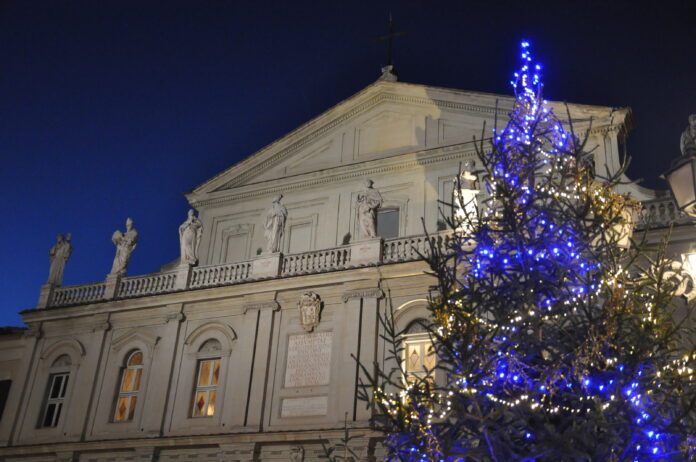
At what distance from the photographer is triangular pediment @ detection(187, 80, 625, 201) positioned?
75.9 feet

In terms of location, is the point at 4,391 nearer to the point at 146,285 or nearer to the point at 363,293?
the point at 146,285

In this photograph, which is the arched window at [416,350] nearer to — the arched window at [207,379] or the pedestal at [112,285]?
the arched window at [207,379]

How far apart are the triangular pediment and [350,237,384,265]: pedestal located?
456cm

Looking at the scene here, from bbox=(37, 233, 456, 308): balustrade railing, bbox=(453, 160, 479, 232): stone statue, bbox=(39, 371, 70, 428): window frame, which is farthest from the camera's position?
bbox=(39, 371, 70, 428): window frame

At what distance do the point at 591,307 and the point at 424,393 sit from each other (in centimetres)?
211

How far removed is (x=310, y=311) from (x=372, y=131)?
732 cm

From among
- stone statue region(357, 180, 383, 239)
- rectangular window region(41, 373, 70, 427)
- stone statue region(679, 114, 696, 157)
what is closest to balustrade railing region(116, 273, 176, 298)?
rectangular window region(41, 373, 70, 427)

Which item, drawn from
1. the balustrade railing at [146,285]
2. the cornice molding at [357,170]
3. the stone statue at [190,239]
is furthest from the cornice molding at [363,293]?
the balustrade railing at [146,285]

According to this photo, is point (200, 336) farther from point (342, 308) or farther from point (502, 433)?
point (502, 433)

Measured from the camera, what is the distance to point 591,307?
820 cm

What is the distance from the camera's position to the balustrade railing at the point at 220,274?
2198 centimetres

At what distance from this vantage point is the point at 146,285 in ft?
77.0

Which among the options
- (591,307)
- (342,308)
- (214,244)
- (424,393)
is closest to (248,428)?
(342,308)

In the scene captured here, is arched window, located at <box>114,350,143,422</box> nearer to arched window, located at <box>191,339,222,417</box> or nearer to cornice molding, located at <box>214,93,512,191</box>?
arched window, located at <box>191,339,222,417</box>
